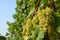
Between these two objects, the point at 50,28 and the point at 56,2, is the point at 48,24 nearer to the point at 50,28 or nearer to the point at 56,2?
the point at 50,28

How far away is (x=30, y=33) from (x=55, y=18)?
215mm

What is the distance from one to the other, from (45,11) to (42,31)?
0.46 feet

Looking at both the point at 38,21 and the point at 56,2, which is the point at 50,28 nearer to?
the point at 38,21

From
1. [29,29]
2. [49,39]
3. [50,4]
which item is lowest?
[49,39]

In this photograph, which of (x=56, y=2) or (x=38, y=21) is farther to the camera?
(x=56, y=2)

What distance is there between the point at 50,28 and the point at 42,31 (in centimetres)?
8

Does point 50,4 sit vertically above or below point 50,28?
above

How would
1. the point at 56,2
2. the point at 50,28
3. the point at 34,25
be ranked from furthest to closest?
the point at 56,2
the point at 34,25
the point at 50,28

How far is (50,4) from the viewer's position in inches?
69.7

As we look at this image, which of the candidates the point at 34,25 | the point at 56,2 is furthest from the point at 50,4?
the point at 34,25

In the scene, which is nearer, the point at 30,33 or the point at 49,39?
the point at 49,39

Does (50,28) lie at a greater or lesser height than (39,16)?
lesser

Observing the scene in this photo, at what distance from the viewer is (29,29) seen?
5.71 ft

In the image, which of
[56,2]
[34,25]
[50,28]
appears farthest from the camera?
[56,2]
